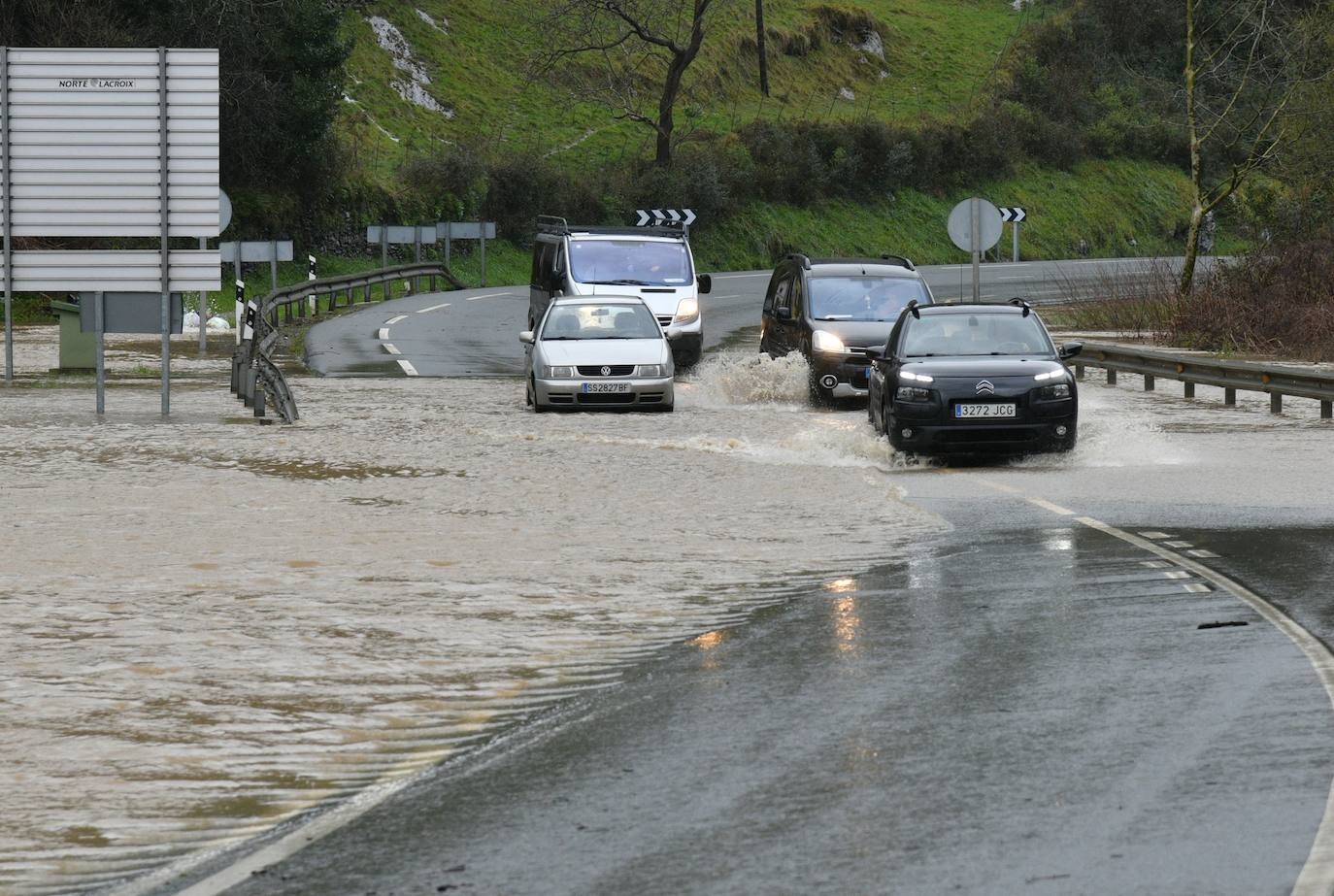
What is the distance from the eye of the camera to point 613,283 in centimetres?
→ 2827

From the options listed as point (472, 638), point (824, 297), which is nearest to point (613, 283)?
point (824, 297)

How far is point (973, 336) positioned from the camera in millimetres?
18891

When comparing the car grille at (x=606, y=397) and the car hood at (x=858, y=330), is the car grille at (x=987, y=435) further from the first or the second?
the car hood at (x=858, y=330)

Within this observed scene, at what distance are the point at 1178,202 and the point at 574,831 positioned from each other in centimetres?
8372

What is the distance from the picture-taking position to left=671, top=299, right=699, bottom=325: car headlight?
28459 millimetres

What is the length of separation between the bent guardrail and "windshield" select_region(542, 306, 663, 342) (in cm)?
337

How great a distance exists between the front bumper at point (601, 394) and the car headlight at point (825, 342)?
2.09m

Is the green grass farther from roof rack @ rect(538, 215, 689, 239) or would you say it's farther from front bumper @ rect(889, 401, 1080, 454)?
front bumper @ rect(889, 401, 1080, 454)

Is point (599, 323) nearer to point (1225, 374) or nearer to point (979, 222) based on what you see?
point (1225, 374)

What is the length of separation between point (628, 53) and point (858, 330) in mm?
52583

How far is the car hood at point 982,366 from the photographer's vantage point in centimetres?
1761

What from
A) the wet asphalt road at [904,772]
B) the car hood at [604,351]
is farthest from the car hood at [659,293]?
the wet asphalt road at [904,772]

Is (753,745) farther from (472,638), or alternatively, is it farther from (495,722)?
(472,638)

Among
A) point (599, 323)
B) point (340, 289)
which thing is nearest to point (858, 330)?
Answer: point (599, 323)
